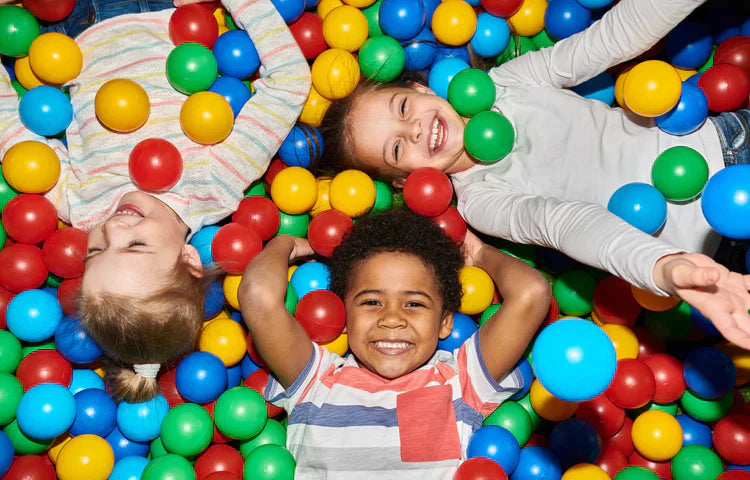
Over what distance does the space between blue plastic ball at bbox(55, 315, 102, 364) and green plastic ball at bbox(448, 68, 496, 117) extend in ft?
4.32

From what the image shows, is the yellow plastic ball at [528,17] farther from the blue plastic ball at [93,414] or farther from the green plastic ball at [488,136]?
the blue plastic ball at [93,414]

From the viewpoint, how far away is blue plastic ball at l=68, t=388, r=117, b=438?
2.08 metres

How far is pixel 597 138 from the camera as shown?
222cm

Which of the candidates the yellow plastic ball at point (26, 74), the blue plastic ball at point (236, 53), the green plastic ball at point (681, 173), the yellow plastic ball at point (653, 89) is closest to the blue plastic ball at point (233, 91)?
the blue plastic ball at point (236, 53)

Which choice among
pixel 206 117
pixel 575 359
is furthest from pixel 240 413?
pixel 575 359

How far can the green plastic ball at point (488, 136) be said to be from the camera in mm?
2146

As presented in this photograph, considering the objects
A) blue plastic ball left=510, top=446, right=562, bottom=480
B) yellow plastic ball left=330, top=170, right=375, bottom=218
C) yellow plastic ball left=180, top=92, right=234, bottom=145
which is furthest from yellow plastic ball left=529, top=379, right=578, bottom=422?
yellow plastic ball left=180, top=92, right=234, bottom=145

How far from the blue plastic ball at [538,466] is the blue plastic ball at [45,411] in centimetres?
126

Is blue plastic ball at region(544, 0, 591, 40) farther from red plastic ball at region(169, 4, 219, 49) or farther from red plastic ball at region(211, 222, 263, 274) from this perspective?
red plastic ball at region(211, 222, 263, 274)

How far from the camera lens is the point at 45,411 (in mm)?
1983

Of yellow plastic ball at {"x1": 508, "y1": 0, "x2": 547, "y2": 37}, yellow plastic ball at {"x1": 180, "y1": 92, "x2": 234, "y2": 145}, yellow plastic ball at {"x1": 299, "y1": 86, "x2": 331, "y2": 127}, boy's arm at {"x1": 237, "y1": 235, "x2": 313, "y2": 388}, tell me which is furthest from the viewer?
yellow plastic ball at {"x1": 508, "y1": 0, "x2": 547, "y2": 37}

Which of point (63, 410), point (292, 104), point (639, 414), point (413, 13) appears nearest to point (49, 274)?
point (63, 410)

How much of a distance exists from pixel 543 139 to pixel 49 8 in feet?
5.40

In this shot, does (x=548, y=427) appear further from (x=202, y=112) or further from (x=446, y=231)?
(x=202, y=112)
